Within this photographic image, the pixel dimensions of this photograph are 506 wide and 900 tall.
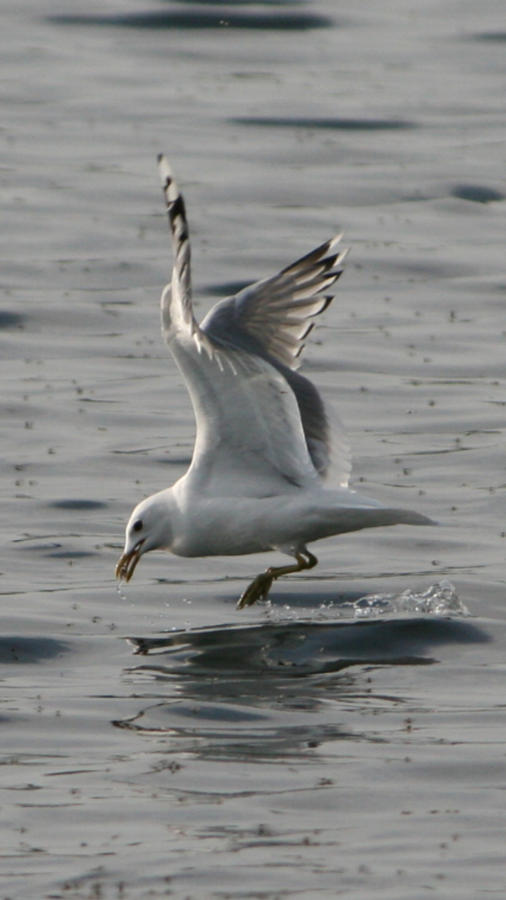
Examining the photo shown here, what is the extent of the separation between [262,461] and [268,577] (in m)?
0.81

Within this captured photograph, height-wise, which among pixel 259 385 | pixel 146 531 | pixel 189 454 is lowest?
pixel 189 454

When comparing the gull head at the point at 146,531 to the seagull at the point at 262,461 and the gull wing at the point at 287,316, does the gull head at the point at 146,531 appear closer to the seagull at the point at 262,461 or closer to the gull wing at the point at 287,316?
the seagull at the point at 262,461

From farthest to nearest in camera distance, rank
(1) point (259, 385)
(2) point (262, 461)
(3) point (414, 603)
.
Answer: (3) point (414, 603) < (2) point (262, 461) < (1) point (259, 385)

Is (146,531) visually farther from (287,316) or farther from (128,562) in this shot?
(287,316)

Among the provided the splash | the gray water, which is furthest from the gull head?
the splash

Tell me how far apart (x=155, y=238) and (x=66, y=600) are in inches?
399

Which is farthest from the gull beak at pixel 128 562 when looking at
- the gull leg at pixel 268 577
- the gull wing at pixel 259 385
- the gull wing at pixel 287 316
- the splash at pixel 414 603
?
the splash at pixel 414 603

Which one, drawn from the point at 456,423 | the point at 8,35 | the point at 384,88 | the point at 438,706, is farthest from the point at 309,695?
the point at 8,35

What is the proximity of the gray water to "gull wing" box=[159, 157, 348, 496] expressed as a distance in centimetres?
100

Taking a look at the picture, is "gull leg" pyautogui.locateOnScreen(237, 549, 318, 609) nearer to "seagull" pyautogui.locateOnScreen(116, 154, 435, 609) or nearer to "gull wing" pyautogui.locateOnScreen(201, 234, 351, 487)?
"seagull" pyautogui.locateOnScreen(116, 154, 435, 609)

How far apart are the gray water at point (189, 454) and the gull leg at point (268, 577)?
153mm

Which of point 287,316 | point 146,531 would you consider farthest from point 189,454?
point 287,316

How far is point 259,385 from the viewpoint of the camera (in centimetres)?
929

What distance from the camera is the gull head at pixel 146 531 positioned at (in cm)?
1002
